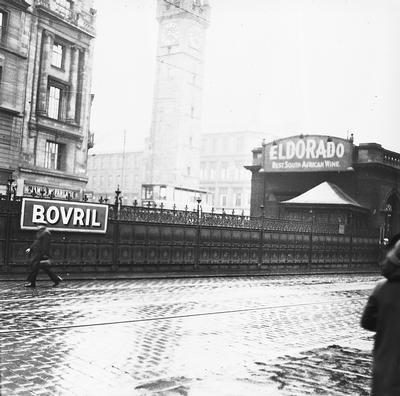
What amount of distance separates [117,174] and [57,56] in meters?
57.9

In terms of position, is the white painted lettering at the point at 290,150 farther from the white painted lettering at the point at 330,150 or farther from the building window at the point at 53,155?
the building window at the point at 53,155

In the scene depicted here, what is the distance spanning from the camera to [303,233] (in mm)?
25719

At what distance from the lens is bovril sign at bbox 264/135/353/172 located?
33.1m

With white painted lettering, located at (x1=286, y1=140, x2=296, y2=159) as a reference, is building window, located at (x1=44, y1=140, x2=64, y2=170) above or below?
below

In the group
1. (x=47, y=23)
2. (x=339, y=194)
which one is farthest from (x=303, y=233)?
(x=47, y=23)

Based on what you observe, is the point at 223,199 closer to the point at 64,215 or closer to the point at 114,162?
the point at 114,162

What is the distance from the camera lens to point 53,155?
123ft

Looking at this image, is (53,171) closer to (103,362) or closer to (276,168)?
(276,168)

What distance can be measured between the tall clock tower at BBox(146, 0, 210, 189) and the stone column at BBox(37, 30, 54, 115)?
36.4 m

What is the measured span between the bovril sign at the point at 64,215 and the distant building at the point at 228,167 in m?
76.9

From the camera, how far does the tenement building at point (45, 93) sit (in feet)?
106

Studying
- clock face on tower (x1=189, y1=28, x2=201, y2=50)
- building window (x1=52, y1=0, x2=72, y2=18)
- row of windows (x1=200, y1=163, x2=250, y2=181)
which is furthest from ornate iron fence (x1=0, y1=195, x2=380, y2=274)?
row of windows (x1=200, y1=163, x2=250, y2=181)

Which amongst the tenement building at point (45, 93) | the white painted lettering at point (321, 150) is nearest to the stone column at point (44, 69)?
the tenement building at point (45, 93)

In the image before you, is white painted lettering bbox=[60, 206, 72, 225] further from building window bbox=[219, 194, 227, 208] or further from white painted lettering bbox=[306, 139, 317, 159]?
building window bbox=[219, 194, 227, 208]
